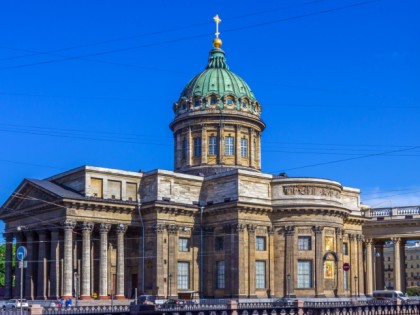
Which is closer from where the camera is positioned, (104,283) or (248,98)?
(104,283)

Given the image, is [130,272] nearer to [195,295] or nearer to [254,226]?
[195,295]

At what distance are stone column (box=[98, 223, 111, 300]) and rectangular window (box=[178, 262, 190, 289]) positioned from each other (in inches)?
311

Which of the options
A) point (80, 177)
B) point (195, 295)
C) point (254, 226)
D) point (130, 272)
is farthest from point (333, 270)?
point (80, 177)

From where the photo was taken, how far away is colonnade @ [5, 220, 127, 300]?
225 ft

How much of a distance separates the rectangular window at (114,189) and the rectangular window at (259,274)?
1565 cm

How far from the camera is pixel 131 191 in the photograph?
7506 cm

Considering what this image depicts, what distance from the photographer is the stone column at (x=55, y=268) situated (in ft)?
228

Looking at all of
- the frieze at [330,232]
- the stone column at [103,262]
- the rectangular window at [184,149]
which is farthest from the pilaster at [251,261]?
the rectangular window at [184,149]

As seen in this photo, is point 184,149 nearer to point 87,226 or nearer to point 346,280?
point 87,226

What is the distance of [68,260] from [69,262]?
0.68 ft

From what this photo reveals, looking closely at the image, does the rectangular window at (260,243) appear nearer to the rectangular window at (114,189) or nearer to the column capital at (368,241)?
the rectangular window at (114,189)

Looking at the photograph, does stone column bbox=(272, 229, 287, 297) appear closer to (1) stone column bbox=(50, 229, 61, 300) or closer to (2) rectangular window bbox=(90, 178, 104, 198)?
(2) rectangular window bbox=(90, 178, 104, 198)

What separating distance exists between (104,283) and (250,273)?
14460 millimetres

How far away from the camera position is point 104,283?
69750 mm
